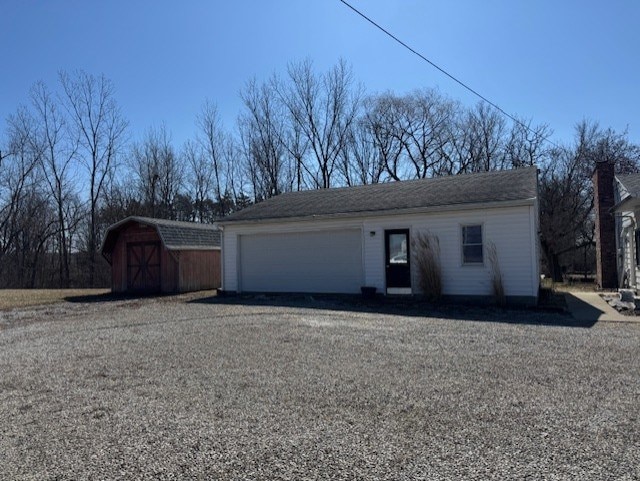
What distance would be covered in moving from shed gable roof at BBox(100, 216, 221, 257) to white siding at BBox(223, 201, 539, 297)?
5808mm

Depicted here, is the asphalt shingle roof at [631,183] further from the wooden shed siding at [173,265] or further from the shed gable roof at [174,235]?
the wooden shed siding at [173,265]

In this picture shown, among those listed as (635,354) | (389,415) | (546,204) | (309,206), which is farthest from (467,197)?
(546,204)

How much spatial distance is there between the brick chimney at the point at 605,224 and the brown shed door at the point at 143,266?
56.1 feet

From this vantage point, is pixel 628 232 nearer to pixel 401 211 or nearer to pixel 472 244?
pixel 472 244

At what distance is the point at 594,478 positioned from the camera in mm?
2904

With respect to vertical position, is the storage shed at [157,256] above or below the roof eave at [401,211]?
below

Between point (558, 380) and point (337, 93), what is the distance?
30819 millimetres

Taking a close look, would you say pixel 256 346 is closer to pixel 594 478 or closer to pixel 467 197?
pixel 594 478

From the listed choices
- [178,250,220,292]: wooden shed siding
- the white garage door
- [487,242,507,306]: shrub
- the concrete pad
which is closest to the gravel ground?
Result: the concrete pad

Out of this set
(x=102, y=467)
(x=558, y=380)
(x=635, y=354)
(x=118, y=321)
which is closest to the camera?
(x=102, y=467)

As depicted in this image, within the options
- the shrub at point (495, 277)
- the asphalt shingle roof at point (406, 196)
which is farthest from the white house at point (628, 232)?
the shrub at point (495, 277)

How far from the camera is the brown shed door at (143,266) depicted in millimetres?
19359

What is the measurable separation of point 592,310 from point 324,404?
9.44 meters

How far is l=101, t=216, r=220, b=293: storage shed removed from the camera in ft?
62.1
